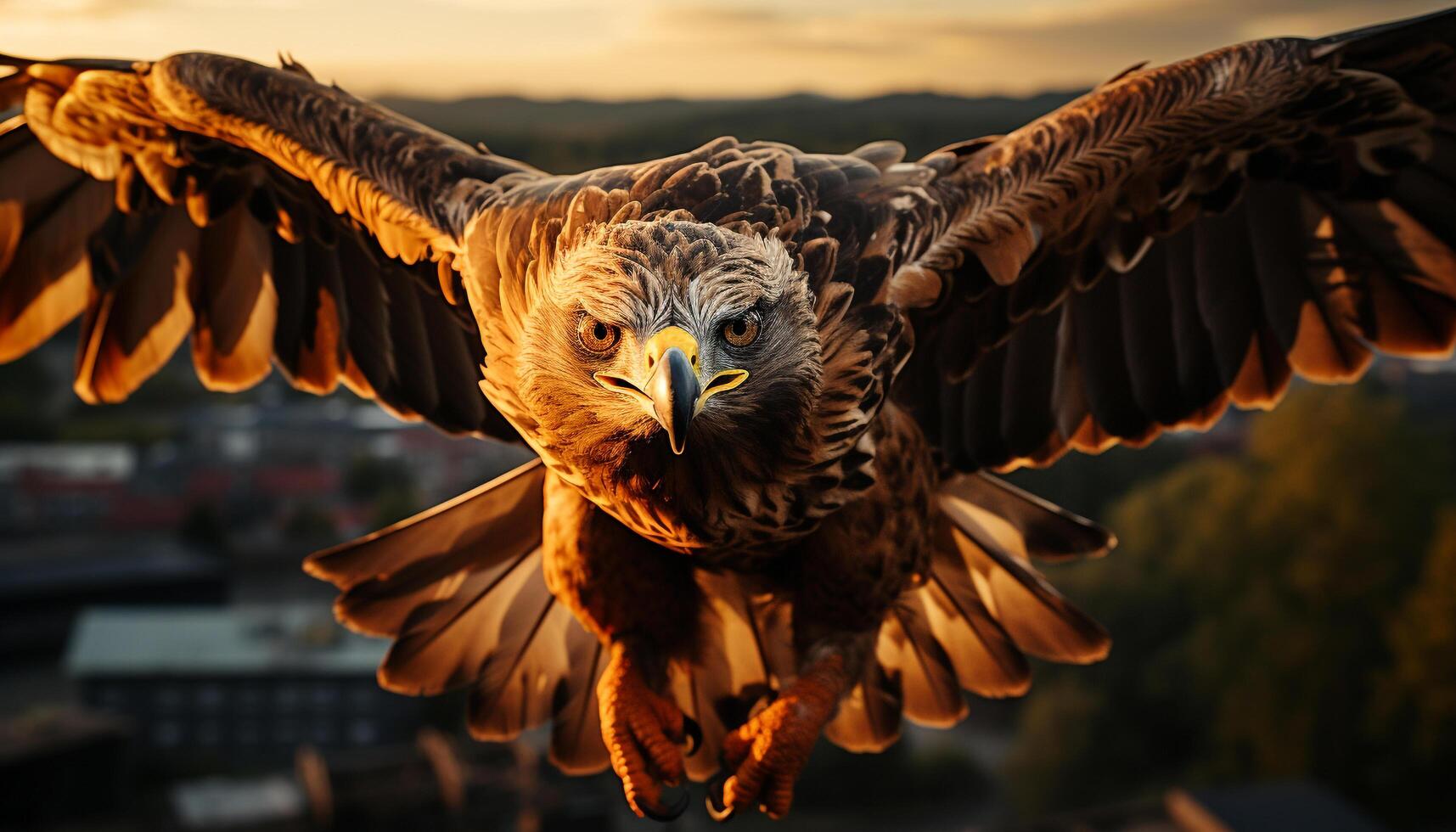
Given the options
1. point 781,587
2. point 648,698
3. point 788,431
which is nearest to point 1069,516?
point 781,587

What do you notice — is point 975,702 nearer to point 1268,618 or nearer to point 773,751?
point 1268,618

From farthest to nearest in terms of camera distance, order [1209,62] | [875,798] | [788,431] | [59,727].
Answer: [875,798] < [59,727] < [1209,62] < [788,431]

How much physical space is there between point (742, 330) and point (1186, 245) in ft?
5.21

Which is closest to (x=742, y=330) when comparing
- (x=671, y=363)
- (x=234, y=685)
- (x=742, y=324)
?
(x=742, y=324)

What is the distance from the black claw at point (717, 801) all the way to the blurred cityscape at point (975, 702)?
8.89 meters

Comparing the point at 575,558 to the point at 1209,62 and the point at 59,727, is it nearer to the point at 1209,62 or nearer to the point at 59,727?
the point at 1209,62

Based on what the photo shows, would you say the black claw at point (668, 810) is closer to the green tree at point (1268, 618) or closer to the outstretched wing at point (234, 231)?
the outstretched wing at point (234, 231)

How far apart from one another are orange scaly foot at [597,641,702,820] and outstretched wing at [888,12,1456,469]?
2.86ft

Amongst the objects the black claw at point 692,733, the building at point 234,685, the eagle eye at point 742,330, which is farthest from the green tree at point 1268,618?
the eagle eye at point 742,330

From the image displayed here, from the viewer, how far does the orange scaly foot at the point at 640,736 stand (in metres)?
2.62

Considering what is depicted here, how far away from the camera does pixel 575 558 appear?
268 centimetres

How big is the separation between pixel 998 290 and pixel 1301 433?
15450 mm

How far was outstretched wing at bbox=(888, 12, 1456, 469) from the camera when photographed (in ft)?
8.09

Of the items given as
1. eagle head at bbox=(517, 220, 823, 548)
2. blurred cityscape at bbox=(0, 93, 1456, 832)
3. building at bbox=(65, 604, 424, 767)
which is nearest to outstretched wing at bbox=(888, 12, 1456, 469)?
eagle head at bbox=(517, 220, 823, 548)
